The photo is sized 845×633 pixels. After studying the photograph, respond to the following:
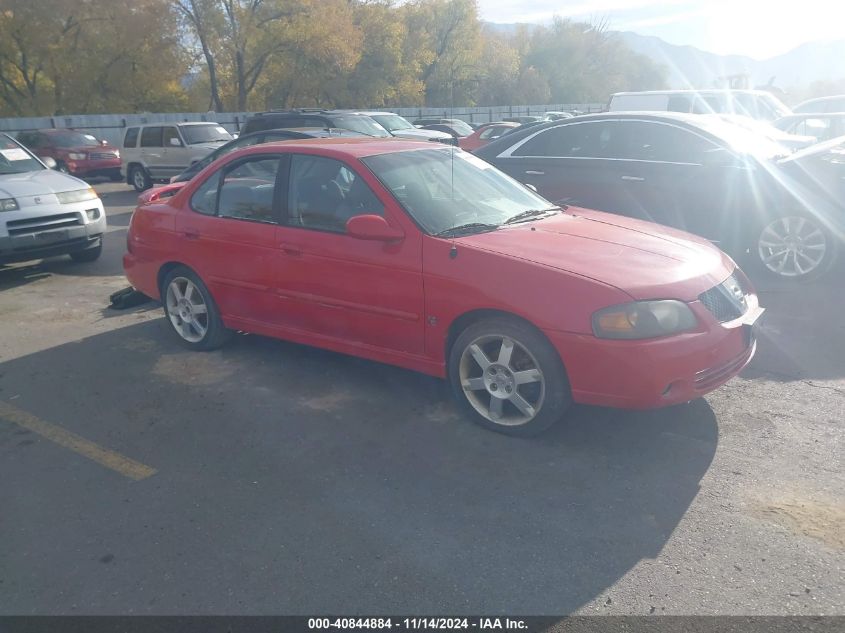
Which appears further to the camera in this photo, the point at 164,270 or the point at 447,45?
the point at 447,45

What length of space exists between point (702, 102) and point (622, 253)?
11.5 m

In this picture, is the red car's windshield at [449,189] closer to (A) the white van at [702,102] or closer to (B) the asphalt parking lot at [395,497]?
(B) the asphalt parking lot at [395,497]

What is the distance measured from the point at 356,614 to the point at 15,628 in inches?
50.6

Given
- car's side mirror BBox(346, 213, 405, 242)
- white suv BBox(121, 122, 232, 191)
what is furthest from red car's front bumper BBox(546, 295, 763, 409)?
white suv BBox(121, 122, 232, 191)

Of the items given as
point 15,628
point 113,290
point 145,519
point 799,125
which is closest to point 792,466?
point 145,519

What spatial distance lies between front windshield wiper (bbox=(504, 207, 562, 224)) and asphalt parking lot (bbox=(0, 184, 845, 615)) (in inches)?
47.6

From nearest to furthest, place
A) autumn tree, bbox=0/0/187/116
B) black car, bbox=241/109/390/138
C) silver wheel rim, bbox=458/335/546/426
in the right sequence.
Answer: silver wheel rim, bbox=458/335/546/426
black car, bbox=241/109/390/138
autumn tree, bbox=0/0/187/116

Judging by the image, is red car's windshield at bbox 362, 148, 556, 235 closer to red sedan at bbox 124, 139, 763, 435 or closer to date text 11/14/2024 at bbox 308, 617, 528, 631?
red sedan at bbox 124, 139, 763, 435

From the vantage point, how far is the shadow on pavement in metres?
2.98

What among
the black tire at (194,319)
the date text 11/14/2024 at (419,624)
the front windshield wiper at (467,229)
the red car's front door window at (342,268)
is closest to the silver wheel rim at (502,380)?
the red car's front door window at (342,268)

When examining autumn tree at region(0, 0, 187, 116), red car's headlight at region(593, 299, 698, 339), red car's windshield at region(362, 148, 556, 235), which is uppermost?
autumn tree at region(0, 0, 187, 116)

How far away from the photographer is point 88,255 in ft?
31.6

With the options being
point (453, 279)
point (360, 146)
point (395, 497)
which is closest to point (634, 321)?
point (453, 279)

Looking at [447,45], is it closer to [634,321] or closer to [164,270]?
[164,270]
